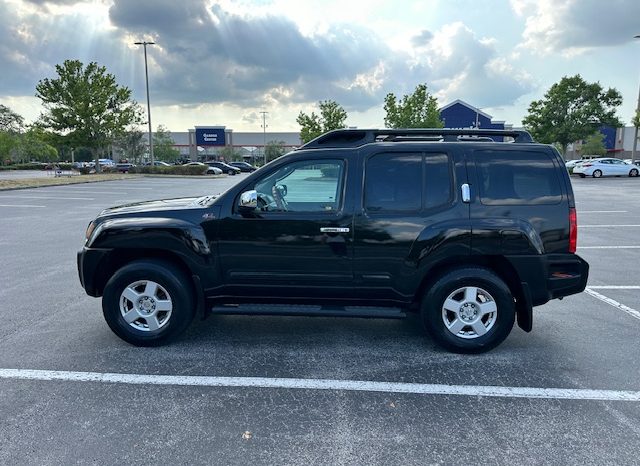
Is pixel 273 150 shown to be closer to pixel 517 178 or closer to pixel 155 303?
pixel 155 303

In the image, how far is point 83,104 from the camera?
33.2 m

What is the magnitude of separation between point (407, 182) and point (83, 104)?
35964 millimetres

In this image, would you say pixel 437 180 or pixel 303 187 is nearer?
pixel 437 180

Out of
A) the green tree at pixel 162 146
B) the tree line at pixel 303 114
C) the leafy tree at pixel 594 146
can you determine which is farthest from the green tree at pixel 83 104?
the leafy tree at pixel 594 146

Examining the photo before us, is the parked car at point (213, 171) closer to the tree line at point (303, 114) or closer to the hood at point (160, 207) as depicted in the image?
the tree line at point (303, 114)

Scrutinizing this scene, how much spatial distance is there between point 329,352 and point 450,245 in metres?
1.44

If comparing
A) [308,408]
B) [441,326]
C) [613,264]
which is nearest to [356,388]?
[308,408]

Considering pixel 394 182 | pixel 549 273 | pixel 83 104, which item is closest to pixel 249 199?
pixel 394 182

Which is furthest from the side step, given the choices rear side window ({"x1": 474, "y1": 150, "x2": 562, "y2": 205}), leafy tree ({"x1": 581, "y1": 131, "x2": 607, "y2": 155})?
leafy tree ({"x1": 581, "y1": 131, "x2": 607, "y2": 155})

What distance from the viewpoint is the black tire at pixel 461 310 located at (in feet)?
12.6

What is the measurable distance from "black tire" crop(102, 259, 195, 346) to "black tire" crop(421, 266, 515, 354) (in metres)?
2.18

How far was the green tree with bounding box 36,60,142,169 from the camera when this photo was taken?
3328 centimetres

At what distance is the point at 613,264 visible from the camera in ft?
23.5

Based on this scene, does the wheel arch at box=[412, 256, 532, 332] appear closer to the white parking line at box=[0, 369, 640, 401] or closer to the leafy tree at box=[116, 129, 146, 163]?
the white parking line at box=[0, 369, 640, 401]
